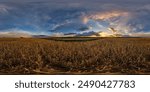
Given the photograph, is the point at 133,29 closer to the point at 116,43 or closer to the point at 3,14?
the point at 116,43

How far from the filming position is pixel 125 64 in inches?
374

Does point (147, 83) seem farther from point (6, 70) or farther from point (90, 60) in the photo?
point (6, 70)

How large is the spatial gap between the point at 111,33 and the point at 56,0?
57 centimetres

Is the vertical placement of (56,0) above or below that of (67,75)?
above

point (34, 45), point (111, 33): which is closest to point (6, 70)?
point (34, 45)

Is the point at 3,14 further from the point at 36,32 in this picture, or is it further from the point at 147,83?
the point at 147,83

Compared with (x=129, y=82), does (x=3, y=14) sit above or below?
above

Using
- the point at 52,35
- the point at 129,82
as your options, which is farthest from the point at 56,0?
the point at 129,82

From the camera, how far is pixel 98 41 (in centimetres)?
946

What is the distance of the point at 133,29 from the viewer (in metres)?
9.47

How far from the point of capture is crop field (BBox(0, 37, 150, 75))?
31.0ft

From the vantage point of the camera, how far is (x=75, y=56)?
9.51 m

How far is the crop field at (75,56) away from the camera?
9.46 m

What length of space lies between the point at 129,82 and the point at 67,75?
55cm
